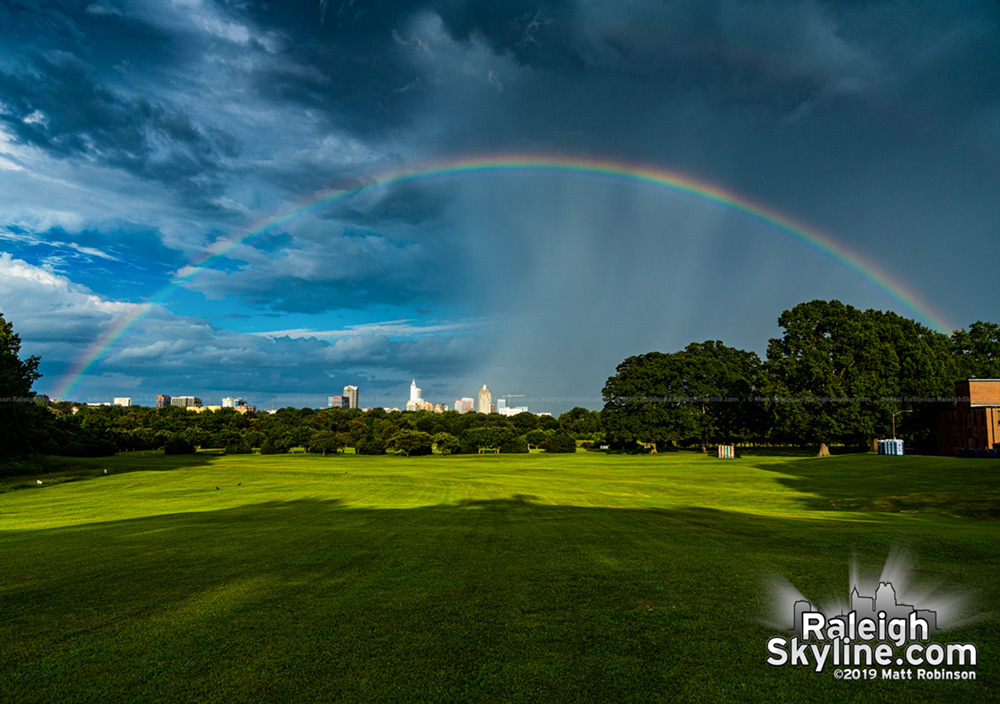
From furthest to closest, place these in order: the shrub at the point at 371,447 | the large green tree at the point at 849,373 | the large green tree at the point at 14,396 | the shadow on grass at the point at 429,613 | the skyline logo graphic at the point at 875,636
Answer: the shrub at the point at 371,447 < the large green tree at the point at 849,373 < the large green tree at the point at 14,396 < the skyline logo graphic at the point at 875,636 < the shadow on grass at the point at 429,613

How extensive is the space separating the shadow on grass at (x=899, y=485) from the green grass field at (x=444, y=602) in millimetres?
3527

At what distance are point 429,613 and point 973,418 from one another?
220ft

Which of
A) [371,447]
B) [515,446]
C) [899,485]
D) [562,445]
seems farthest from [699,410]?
[371,447]

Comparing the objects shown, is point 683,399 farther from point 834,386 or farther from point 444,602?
point 444,602

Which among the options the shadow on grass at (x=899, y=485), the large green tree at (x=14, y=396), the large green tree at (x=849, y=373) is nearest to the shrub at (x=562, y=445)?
the large green tree at (x=849, y=373)

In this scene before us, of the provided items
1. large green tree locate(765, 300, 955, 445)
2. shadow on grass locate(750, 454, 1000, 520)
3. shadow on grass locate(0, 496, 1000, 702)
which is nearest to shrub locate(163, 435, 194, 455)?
shadow on grass locate(0, 496, 1000, 702)

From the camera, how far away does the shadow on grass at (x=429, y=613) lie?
618 cm

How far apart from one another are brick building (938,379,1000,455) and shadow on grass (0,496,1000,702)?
164 ft

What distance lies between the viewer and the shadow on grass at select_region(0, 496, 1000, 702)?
243 inches

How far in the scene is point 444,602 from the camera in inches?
360

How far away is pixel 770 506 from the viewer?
1094 inches

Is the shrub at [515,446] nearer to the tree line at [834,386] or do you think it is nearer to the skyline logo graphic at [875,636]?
the tree line at [834,386]

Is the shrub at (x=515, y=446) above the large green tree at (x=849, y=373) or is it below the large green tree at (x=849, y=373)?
below

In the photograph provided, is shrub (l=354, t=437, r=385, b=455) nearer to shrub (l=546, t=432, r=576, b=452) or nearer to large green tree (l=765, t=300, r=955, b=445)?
shrub (l=546, t=432, r=576, b=452)
